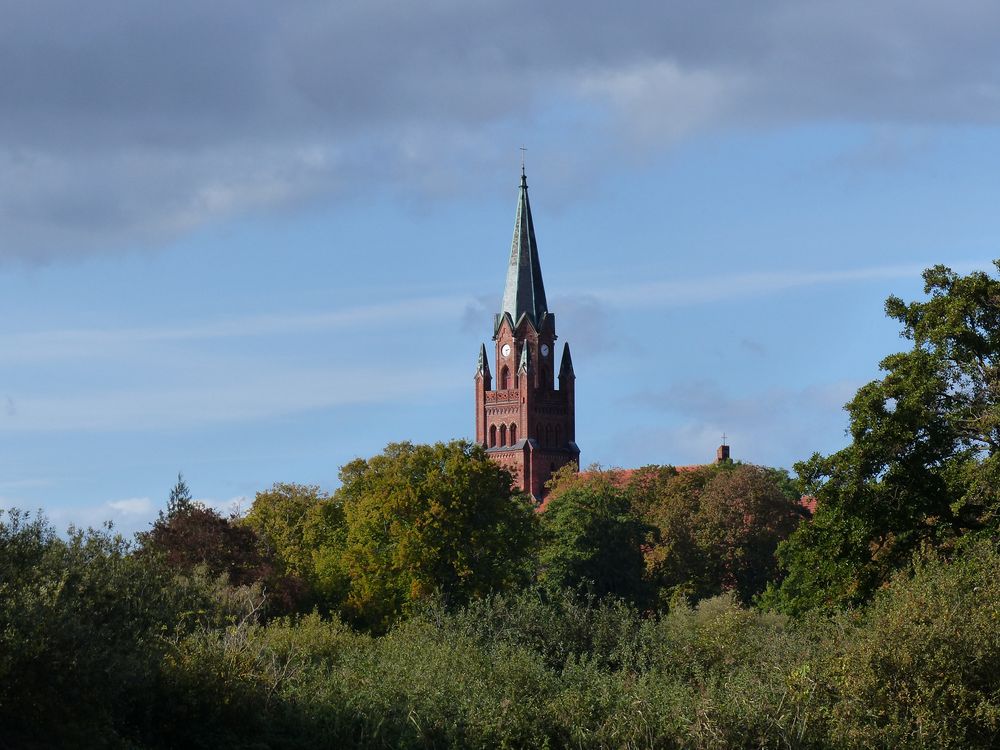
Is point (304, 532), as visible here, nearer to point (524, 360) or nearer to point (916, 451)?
point (916, 451)

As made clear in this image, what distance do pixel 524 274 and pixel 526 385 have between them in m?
10.8

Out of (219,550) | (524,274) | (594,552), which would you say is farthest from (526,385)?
(219,550)

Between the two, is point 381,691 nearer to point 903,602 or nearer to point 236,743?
point 236,743

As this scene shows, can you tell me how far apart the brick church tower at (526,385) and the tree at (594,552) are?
2710 inches

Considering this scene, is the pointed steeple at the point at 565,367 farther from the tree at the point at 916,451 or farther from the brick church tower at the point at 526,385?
the tree at the point at 916,451

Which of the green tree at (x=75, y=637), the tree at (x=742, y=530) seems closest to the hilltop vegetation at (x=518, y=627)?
the green tree at (x=75, y=637)

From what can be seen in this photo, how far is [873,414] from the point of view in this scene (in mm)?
43156

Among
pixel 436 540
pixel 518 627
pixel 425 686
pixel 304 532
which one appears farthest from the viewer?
pixel 304 532

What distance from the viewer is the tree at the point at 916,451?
4275 cm

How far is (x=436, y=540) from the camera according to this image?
6291cm

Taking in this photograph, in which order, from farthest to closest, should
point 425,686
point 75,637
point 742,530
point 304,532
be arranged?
point 742,530
point 304,532
point 425,686
point 75,637

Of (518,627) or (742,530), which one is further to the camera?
(742,530)

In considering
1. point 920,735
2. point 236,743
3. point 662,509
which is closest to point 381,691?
point 236,743

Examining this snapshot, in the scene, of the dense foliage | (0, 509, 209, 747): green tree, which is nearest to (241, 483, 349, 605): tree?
the dense foliage
